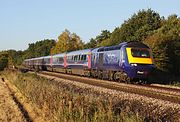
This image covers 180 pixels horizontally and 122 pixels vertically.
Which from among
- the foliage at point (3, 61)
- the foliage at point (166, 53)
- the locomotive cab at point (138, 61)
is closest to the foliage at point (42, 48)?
the foliage at point (3, 61)

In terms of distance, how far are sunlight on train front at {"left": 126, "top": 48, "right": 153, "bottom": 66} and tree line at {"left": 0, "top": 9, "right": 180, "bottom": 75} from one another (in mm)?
6487

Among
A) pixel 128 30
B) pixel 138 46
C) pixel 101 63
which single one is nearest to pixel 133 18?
pixel 128 30

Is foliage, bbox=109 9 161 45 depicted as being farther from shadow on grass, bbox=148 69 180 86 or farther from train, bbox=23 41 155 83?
shadow on grass, bbox=148 69 180 86

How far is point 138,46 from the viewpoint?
25.9 metres

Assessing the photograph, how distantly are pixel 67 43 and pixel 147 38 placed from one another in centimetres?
5915

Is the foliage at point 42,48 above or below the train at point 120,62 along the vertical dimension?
above

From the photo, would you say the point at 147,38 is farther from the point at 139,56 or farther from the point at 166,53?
the point at 139,56

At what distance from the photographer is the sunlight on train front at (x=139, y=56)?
82.8 feet

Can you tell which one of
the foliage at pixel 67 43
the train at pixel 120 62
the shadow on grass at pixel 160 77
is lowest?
the shadow on grass at pixel 160 77

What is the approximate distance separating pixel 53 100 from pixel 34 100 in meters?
3.88

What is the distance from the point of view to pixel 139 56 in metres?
25.5

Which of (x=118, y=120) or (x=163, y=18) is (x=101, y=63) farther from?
(x=163, y=18)

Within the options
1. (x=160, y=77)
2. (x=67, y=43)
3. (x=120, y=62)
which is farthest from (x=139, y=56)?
(x=67, y=43)

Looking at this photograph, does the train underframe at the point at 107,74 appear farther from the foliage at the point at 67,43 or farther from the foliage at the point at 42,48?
the foliage at the point at 42,48
